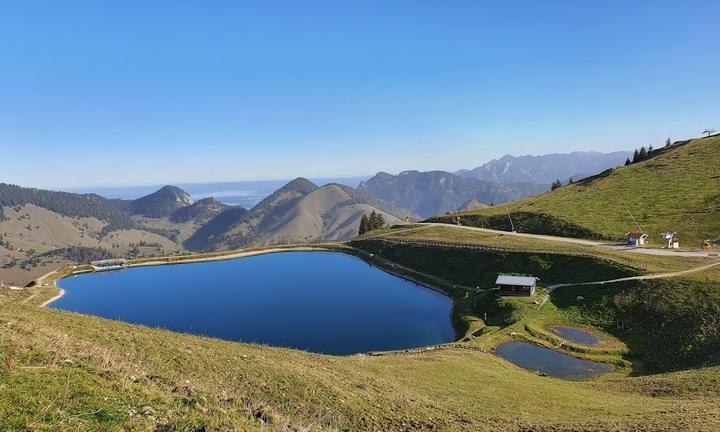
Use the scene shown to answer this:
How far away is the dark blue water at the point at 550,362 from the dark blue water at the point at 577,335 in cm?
512

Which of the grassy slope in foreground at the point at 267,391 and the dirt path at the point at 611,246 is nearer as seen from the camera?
the grassy slope in foreground at the point at 267,391

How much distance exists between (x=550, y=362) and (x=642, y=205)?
8545cm

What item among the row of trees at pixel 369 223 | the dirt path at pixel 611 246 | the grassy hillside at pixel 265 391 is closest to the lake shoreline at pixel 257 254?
the dirt path at pixel 611 246

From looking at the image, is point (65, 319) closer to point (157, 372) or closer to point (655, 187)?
point (157, 372)

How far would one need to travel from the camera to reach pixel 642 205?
373ft

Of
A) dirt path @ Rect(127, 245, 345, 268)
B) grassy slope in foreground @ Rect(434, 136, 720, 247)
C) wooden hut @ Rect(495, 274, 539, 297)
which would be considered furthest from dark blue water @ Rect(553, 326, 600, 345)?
dirt path @ Rect(127, 245, 345, 268)

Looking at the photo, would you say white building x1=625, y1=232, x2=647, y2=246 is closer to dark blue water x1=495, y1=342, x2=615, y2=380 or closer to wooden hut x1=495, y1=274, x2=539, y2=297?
wooden hut x1=495, y1=274, x2=539, y2=297

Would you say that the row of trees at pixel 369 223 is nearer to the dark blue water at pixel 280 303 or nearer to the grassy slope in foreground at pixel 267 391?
the dark blue water at pixel 280 303

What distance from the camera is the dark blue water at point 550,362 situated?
4657 centimetres

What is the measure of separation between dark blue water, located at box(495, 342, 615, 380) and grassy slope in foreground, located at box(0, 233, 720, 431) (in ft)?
22.2

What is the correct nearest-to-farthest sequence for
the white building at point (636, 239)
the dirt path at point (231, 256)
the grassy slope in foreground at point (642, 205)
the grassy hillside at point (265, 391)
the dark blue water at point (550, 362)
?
1. the grassy hillside at point (265, 391)
2. the dark blue water at point (550, 362)
3. the white building at point (636, 239)
4. the grassy slope in foreground at point (642, 205)
5. the dirt path at point (231, 256)

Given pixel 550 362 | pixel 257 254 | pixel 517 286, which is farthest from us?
pixel 257 254

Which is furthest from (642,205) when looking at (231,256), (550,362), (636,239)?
(231,256)

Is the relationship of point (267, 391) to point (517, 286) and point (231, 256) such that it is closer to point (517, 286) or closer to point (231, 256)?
point (517, 286)
